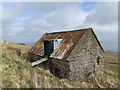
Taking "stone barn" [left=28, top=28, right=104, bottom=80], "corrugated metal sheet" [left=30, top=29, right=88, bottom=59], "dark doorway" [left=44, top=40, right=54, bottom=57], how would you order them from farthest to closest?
"dark doorway" [left=44, top=40, right=54, bottom=57] → "corrugated metal sheet" [left=30, top=29, right=88, bottom=59] → "stone barn" [left=28, top=28, right=104, bottom=80]

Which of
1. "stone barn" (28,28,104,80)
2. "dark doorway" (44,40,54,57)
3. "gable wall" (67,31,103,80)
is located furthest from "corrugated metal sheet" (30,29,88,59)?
"dark doorway" (44,40,54,57)

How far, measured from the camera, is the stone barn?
795 inches

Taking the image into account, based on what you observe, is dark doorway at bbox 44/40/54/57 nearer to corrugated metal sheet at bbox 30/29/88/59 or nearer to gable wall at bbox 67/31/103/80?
corrugated metal sheet at bbox 30/29/88/59

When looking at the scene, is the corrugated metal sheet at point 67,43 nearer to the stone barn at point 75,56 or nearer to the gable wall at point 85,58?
the stone barn at point 75,56

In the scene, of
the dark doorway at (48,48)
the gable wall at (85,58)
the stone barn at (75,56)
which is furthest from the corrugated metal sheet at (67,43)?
the dark doorway at (48,48)

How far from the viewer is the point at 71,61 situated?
2006 centimetres

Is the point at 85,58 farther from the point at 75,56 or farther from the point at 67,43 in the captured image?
the point at 67,43

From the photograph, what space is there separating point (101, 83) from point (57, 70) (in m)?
4.43

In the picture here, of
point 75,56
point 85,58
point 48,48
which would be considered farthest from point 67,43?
point 48,48

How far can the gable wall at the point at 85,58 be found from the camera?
2022 centimetres

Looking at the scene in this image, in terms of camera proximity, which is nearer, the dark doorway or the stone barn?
the stone barn

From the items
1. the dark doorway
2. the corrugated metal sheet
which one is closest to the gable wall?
the corrugated metal sheet

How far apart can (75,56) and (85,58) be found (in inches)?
53.4

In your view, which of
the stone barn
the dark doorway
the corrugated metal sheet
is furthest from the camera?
the dark doorway
